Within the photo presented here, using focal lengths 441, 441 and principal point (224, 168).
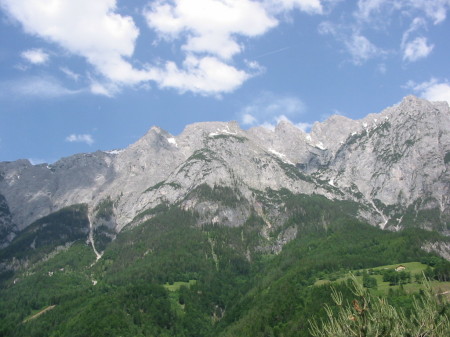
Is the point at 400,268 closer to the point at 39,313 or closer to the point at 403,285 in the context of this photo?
the point at 403,285

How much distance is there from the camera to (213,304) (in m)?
191

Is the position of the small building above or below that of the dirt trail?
above

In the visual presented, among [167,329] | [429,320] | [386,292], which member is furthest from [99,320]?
[429,320]

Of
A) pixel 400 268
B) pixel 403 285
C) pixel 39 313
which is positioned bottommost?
pixel 39 313

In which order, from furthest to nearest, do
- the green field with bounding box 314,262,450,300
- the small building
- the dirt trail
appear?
the dirt trail
the small building
the green field with bounding box 314,262,450,300

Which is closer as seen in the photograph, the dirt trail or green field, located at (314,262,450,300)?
green field, located at (314,262,450,300)

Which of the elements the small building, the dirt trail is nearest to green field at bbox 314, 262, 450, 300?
the small building

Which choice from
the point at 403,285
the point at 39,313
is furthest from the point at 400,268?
the point at 39,313

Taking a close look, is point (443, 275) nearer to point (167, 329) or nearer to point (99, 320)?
point (167, 329)

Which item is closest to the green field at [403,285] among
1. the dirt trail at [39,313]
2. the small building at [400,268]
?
the small building at [400,268]

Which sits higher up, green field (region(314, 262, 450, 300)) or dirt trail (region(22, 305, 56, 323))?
green field (region(314, 262, 450, 300))

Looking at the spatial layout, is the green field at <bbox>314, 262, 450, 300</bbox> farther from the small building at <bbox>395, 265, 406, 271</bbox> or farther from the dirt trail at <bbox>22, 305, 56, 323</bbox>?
the dirt trail at <bbox>22, 305, 56, 323</bbox>

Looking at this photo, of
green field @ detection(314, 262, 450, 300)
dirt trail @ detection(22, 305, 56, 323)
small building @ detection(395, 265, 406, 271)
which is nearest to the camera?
green field @ detection(314, 262, 450, 300)

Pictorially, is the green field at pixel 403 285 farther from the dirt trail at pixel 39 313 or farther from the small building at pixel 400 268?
the dirt trail at pixel 39 313
